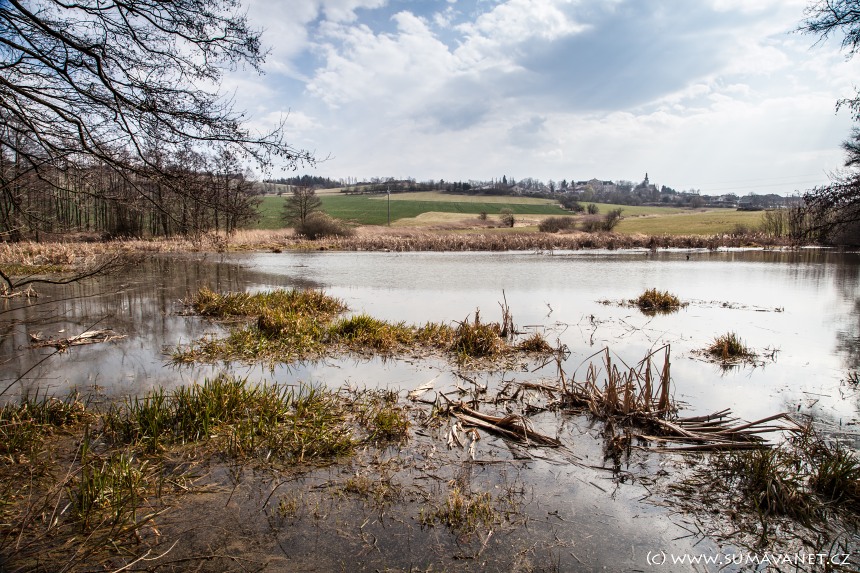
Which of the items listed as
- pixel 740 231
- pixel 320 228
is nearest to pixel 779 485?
pixel 320 228

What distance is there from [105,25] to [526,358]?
24.7 ft

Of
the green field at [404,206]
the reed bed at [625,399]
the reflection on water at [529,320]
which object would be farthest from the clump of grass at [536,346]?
the green field at [404,206]

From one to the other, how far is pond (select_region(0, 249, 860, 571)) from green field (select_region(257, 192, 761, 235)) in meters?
43.1

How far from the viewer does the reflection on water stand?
7.31 metres

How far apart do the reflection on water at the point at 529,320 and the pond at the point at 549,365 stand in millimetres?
50

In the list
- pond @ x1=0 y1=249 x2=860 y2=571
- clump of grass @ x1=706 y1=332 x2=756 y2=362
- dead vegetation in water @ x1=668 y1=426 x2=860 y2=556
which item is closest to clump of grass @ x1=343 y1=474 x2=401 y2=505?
pond @ x1=0 y1=249 x2=860 y2=571

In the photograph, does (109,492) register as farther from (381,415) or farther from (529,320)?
(529,320)

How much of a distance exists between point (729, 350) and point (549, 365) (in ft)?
12.0

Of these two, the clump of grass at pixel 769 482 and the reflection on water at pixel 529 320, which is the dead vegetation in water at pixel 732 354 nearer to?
the reflection on water at pixel 529 320

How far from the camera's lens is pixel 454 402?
611cm

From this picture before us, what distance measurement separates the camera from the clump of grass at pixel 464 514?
3785 millimetres

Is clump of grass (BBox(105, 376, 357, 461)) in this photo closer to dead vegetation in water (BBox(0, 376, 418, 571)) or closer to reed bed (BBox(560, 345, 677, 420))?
dead vegetation in water (BBox(0, 376, 418, 571))

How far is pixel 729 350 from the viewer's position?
30.3 feet

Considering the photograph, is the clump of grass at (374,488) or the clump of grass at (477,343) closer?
the clump of grass at (374,488)
